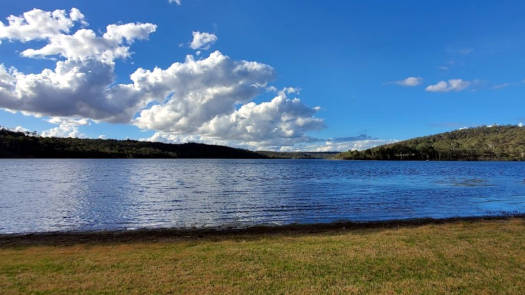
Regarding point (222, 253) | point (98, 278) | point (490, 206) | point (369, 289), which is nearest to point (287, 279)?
point (369, 289)

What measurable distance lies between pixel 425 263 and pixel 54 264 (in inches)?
501

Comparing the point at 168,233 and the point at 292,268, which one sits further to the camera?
the point at 168,233

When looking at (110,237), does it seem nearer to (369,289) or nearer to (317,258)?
(317,258)

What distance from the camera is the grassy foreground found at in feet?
28.2

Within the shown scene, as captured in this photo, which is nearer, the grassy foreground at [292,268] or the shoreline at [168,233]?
the grassy foreground at [292,268]

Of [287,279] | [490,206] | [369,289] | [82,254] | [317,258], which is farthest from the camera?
[490,206]

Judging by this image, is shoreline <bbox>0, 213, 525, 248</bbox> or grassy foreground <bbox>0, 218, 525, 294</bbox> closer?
grassy foreground <bbox>0, 218, 525, 294</bbox>

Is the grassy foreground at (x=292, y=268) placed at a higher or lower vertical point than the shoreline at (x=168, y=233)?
higher

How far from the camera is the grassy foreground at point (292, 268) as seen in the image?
859 centimetres

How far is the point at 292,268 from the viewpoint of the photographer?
10.2m

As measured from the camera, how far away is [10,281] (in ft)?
30.6

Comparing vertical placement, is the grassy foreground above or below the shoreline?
above

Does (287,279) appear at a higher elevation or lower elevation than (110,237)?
higher

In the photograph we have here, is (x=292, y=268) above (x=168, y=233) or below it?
above
